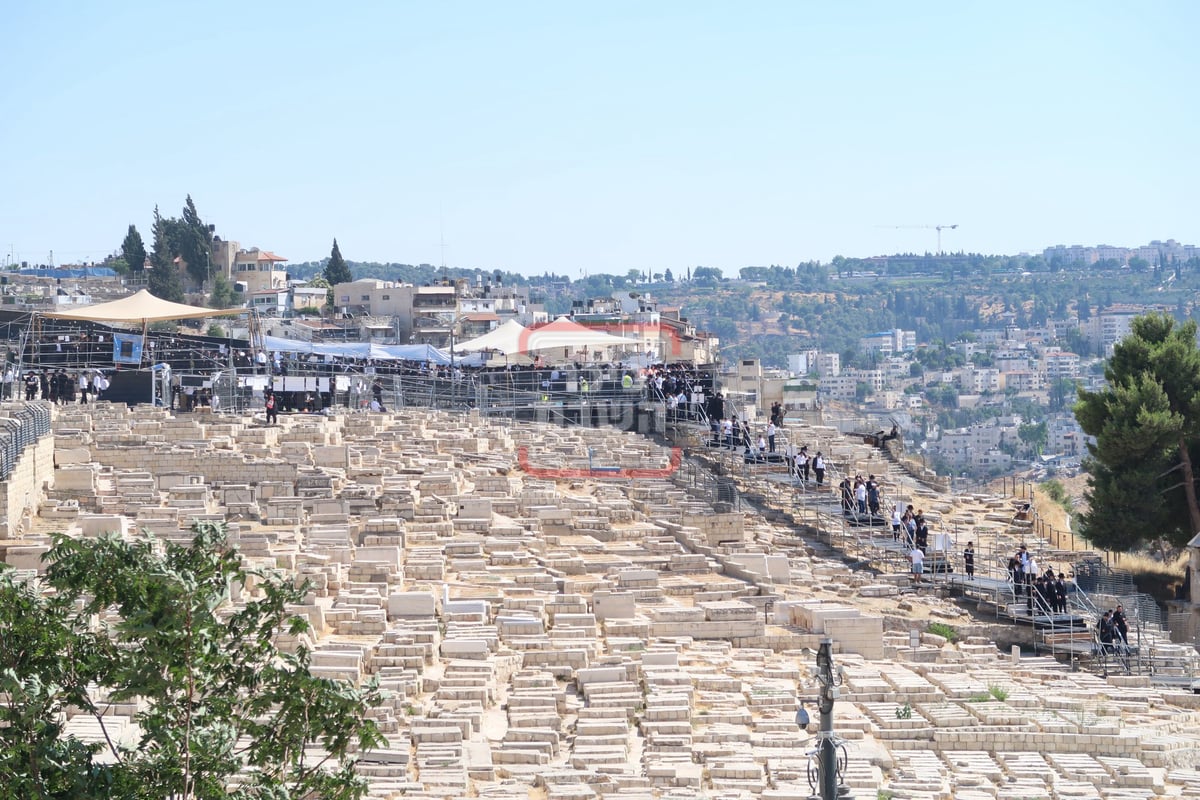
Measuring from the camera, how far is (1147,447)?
105ft

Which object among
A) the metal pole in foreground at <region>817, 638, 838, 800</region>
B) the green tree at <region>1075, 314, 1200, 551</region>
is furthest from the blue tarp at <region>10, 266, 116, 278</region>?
the metal pole in foreground at <region>817, 638, 838, 800</region>

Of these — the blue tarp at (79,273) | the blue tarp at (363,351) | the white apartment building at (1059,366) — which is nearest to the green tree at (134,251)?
the blue tarp at (79,273)

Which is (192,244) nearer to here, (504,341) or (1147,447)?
(504,341)

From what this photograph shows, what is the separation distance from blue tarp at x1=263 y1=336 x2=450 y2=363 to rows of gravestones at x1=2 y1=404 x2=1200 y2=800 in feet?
37.9

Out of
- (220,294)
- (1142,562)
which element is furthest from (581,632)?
(220,294)

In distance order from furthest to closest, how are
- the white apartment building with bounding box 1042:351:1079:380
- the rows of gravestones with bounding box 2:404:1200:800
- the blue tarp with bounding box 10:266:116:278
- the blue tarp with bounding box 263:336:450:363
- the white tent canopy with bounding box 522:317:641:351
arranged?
the white apartment building with bounding box 1042:351:1079:380
the blue tarp with bounding box 10:266:116:278
the blue tarp with bounding box 263:336:450:363
the white tent canopy with bounding box 522:317:641:351
the rows of gravestones with bounding box 2:404:1200:800

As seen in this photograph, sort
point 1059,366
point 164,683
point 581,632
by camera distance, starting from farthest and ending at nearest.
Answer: point 1059,366
point 581,632
point 164,683

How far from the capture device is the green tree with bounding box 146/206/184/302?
263 feet

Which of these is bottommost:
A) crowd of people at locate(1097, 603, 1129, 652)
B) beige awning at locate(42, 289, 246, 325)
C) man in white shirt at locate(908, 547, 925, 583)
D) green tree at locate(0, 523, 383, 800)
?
crowd of people at locate(1097, 603, 1129, 652)

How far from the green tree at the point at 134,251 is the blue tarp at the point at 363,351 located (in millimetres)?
44386

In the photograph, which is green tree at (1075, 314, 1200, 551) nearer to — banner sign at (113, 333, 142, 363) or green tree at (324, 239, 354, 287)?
banner sign at (113, 333, 142, 363)

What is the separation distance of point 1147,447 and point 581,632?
48.0 feet

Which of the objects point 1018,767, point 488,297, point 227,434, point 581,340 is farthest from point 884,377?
point 1018,767

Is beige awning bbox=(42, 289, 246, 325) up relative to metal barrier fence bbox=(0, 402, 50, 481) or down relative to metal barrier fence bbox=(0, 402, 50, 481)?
up
